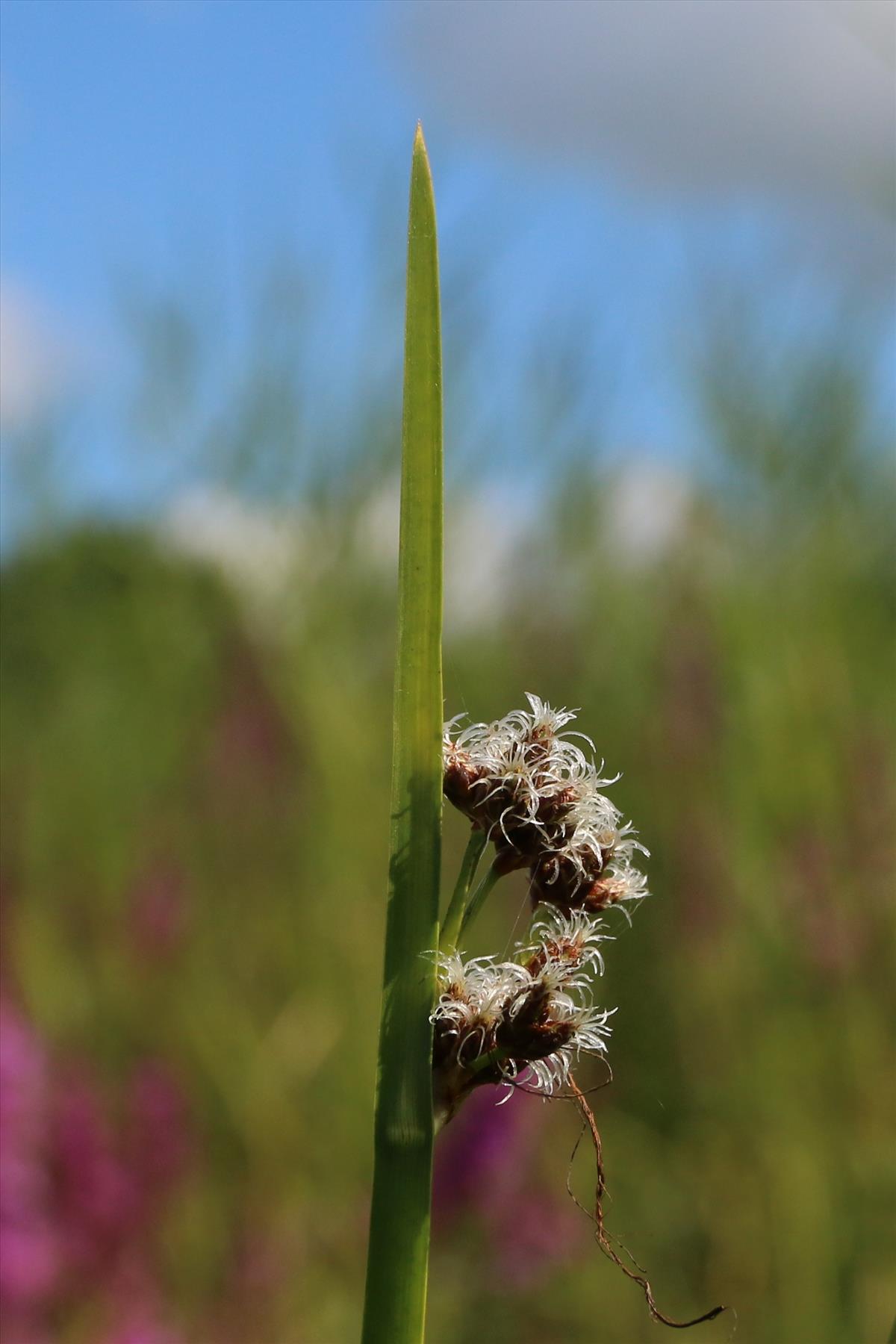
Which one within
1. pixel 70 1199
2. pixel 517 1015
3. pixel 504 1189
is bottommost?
pixel 504 1189

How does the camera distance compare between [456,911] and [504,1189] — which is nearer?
[456,911]

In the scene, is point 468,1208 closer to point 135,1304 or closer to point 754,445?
point 135,1304

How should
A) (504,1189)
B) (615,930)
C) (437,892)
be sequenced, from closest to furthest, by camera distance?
1. (437,892)
2. (504,1189)
3. (615,930)

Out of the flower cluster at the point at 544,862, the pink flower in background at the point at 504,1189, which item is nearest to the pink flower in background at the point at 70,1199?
the pink flower in background at the point at 504,1189

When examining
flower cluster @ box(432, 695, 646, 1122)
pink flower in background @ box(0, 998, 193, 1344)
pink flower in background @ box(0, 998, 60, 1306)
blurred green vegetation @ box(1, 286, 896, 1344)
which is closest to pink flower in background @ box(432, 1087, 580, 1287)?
blurred green vegetation @ box(1, 286, 896, 1344)

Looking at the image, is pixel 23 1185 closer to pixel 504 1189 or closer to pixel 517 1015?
pixel 504 1189

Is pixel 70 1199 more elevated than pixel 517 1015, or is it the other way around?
pixel 517 1015

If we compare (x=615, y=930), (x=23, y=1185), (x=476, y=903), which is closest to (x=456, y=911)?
(x=476, y=903)

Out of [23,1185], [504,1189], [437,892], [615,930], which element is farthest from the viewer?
[615,930]

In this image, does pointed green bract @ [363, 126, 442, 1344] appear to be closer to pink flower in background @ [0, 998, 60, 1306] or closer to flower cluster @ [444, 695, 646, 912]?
flower cluster @ [444, 695, 646, 912]
